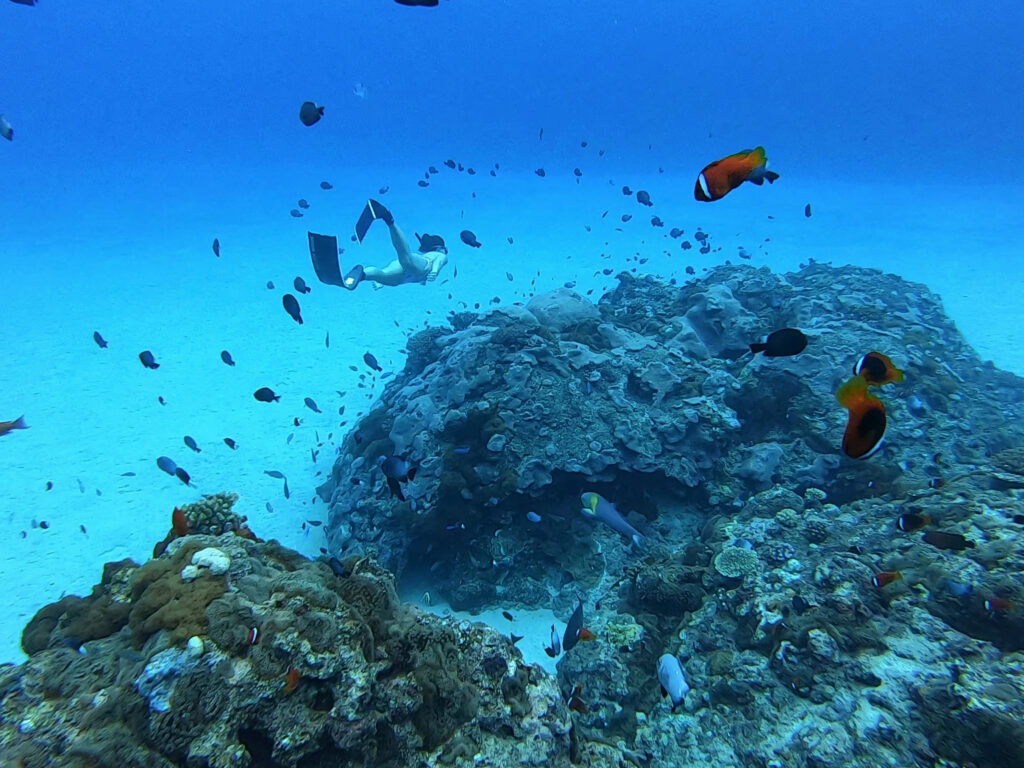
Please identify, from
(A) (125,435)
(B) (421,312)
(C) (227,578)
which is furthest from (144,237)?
(C) (227,578)

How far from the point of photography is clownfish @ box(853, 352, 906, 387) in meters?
2.79

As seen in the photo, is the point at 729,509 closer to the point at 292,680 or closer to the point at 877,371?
the point at 877,371

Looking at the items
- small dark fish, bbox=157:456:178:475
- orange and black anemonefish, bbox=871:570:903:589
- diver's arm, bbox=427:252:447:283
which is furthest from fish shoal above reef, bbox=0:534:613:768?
diver's arm, bbox=427:252:447:283

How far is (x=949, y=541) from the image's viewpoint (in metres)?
4.72

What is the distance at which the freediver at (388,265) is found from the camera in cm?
990

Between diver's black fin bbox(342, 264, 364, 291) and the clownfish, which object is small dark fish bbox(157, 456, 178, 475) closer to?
diver's black fin bbox(342, 264, 364, 291)

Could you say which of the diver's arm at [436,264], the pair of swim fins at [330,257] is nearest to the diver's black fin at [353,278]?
the pair of swim fins at [330,257]

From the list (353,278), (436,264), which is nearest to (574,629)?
(353,278)

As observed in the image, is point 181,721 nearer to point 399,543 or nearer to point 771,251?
point 399,543

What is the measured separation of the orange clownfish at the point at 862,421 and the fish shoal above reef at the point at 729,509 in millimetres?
2964

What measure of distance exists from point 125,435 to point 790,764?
1652 cm

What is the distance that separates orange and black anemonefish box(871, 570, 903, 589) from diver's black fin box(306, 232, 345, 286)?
31.9 feet

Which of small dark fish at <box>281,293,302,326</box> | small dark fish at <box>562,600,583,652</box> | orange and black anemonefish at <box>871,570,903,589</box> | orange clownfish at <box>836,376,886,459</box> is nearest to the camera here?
orange clownfish at <box>836,376,886,459</box>

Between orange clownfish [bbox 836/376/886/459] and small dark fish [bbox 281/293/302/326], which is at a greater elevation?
small dark fish [bbox 281/293/302/326]
